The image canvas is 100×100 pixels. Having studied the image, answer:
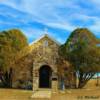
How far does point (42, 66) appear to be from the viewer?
123 ft

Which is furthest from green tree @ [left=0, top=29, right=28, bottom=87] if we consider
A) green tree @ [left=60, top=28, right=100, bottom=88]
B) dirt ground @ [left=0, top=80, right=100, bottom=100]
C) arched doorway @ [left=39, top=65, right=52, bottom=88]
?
dirt ground @ [left=0, top=80, right=100, bottom=100]

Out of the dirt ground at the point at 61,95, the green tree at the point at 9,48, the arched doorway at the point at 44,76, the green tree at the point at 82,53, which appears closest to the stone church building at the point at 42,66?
the arched doorway at the point at 44,76

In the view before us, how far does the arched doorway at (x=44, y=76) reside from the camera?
1507 inches

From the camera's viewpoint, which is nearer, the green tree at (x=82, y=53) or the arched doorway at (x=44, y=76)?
the green tree at (x=82, y=53)

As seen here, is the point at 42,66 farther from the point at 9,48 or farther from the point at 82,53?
the point at 82,53

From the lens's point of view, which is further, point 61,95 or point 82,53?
point 82,53

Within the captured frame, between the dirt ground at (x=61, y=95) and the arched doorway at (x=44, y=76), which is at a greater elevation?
the arched doorway at (x=44, y=76)

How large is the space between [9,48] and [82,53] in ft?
27.8

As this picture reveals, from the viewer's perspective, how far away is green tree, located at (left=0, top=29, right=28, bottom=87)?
36000mm

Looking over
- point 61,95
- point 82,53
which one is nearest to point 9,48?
point 82,53

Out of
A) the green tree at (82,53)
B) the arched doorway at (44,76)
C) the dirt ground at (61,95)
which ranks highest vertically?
the green tree at (82,53)

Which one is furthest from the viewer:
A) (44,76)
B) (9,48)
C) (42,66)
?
(44,76)

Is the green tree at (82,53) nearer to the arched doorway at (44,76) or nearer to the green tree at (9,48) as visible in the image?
the arched doorway at (44,76)

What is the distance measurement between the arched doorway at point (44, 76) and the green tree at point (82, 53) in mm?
3082
